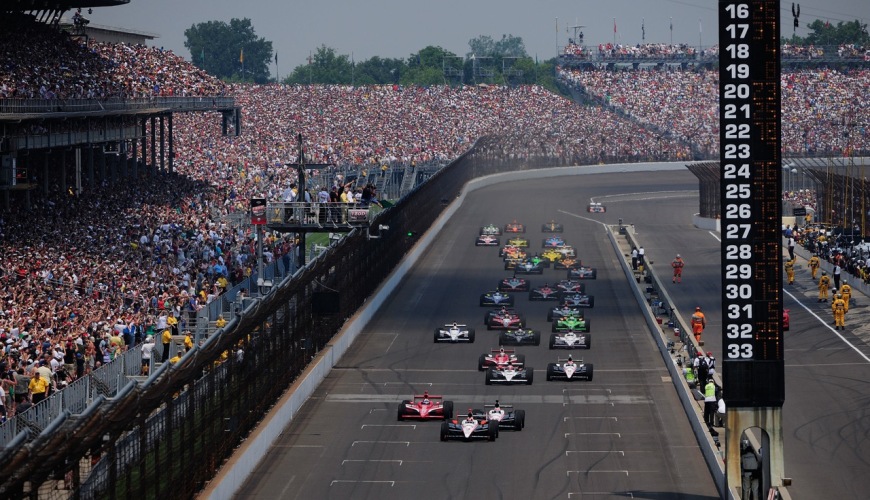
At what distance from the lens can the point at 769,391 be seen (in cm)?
3191

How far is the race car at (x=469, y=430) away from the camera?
37.4 metres

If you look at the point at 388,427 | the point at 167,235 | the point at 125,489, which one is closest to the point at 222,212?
the point at 167,235

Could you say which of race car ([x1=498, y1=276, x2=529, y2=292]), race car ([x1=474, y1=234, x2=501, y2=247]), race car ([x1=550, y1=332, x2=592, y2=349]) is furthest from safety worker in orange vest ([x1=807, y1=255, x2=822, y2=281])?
race car ([x1=474, y1=234, x2=501, y2=247])

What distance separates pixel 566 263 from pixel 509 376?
2938 cm

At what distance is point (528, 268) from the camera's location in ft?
235

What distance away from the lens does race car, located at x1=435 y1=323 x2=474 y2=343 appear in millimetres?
52812

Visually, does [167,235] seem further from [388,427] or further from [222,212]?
[388,427]

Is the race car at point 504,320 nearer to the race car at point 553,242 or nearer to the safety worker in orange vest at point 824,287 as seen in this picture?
the safety worker in orange vest at point 824,287

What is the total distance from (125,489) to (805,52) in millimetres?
145951

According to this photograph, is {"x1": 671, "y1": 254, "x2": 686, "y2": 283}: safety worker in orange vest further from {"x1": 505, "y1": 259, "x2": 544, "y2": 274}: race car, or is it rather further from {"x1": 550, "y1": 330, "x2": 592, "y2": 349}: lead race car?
{"x1": 550, "y1": 330, "x2": 592, "y2": 349}: lead race car

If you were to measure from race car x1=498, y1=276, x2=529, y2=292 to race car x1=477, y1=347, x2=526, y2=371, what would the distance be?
17891 millimetres

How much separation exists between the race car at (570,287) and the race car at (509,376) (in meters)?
18.1

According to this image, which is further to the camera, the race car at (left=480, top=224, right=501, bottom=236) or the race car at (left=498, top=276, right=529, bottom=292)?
the race car at (left=480, top=224, right=501, bottom=236)

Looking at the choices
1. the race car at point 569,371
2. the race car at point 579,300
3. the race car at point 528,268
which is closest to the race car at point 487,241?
the race car at point 528,268
